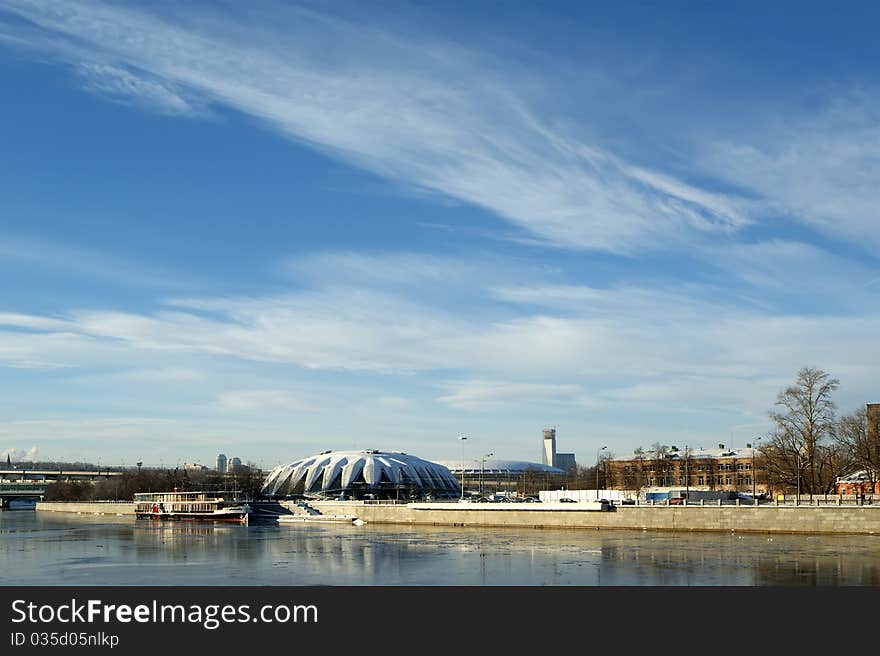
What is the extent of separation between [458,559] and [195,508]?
75.9m

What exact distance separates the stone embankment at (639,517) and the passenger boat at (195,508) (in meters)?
12.5

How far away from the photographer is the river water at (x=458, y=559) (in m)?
40.1

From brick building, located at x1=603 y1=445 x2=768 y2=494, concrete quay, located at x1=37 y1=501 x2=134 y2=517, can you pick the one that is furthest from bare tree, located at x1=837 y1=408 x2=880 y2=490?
concrete quay, located at x1=37 y1=501 x2=134 y2=517

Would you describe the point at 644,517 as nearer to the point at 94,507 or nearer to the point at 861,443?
the point at 861,443

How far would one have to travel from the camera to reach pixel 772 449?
80812mm

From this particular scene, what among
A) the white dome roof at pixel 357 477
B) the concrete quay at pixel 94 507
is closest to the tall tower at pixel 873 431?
the white dome roof at pixel 357 477

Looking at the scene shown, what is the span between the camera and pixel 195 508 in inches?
4641

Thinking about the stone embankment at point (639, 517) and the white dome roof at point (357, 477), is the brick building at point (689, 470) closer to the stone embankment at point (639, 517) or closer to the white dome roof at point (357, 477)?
the white dome roof at point (357, 477)

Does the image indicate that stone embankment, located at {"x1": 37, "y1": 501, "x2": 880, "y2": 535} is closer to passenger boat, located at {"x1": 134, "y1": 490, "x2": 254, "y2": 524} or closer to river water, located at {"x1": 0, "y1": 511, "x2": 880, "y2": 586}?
river water, located at {"x1": 0, "y1": 511, "x2": 880, "y2": 586}

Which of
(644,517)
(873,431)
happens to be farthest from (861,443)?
(644,517)
